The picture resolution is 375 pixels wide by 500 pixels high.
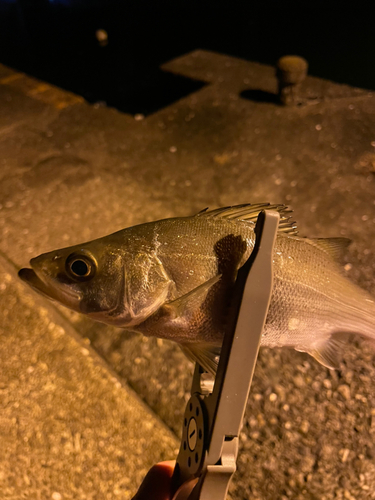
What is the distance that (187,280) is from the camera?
996 mm

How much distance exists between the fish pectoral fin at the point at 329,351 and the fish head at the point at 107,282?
50 cm

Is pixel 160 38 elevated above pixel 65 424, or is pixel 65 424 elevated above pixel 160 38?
pixel 160 38

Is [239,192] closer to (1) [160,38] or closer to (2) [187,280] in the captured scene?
(2) [187,280]

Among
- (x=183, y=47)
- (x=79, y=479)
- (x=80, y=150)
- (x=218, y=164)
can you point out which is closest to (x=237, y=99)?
(x=218, y=164)

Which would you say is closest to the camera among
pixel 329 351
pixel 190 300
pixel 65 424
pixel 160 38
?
pixel 190 300

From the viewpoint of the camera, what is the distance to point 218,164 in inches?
137

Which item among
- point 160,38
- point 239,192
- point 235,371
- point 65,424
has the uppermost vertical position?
point 235,371

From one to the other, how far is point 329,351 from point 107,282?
695mm

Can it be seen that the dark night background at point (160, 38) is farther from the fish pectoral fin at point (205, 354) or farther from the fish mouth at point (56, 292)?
the fish pectoral fin at point (205, 354)

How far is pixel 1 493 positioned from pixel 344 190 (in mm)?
3078

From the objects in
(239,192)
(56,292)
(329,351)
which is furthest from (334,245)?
(239,192)

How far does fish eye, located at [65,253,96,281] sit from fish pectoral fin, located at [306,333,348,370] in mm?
691

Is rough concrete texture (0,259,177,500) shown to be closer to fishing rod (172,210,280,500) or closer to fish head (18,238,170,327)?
fishing rod (172,210,280,500)

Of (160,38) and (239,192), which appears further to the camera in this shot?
(160,38)
